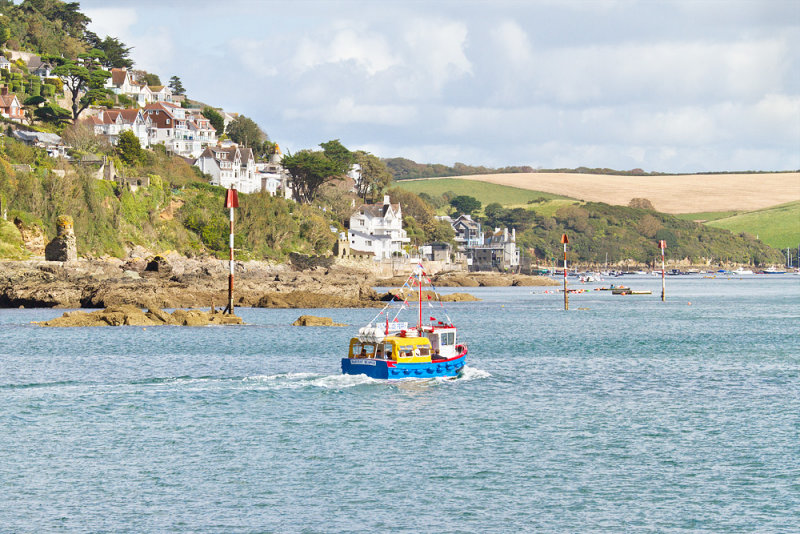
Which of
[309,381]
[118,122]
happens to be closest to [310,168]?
[118,122]

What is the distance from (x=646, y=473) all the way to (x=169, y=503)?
40.6ft

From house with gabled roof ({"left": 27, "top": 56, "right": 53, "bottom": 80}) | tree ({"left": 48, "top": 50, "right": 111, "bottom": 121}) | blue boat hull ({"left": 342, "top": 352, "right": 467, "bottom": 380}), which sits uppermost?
house with gabled roof ({"left": 27, "top": 56, "right": 53, "bottom": 80})

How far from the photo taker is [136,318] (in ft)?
243

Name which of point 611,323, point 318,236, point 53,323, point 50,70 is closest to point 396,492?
point 53,323

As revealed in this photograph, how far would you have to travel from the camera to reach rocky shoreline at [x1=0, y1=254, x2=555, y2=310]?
9000cm

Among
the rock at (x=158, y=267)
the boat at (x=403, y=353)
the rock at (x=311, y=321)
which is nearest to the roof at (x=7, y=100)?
the rock at (x=158, y=267)

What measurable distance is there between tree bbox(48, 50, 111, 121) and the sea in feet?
414

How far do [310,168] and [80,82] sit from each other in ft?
144

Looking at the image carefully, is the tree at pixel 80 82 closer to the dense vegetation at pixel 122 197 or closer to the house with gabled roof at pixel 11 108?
the dense vegetation at pixel 122 197

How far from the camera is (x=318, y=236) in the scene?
566ft

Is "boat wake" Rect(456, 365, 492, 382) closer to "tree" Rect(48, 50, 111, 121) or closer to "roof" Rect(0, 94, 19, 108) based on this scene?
"roof" Rect(0, 94, 19, 108)

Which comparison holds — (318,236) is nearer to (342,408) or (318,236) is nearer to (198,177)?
(198,177)

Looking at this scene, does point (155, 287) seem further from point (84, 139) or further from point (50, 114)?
point (50, 114)

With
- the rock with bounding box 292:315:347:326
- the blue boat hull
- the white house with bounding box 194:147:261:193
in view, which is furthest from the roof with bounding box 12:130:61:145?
the blue boat hull
